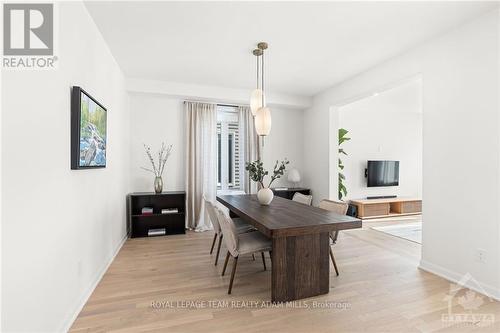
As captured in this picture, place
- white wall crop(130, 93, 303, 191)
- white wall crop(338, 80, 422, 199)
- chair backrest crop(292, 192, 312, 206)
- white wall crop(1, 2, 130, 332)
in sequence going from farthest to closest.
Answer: white wall crop(338, 80, 422, 199) → white wall crop(130, 93, 303, 191) → chair backrest crop(292, 192, 312, 206) → white wall crop(1, 2, 130, 332)

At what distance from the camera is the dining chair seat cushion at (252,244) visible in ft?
7.46

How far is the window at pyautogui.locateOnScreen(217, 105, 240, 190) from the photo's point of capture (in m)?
4.90

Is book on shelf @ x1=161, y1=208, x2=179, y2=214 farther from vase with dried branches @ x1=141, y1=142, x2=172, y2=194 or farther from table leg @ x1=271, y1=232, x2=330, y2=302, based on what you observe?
table leg @ x1=271, y1=232, x2=330, y2=302

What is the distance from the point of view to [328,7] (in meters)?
2.19

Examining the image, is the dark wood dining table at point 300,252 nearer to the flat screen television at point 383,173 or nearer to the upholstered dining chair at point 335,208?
the upholstered dining chair at point 335,208

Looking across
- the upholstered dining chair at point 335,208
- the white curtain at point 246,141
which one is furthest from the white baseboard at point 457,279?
the white curtain at point 246,141

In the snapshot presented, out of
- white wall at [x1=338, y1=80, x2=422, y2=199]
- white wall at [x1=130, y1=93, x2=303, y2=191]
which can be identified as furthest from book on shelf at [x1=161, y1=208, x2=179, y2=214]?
white wall at [x1=338, y1=80, x2=422, y2=199]

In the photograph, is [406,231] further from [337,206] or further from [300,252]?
[300,252]

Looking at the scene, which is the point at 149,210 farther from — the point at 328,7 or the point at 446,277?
the point at 446,277

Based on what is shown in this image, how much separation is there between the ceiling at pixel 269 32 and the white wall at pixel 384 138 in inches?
97.7

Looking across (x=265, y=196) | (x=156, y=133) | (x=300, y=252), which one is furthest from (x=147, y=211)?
(x=300, y=252)

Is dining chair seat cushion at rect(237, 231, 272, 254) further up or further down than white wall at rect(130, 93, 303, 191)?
further down

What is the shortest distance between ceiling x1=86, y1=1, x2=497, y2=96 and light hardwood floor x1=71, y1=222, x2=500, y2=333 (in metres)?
2.57

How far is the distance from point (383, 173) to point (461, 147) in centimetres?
Answer: 374
